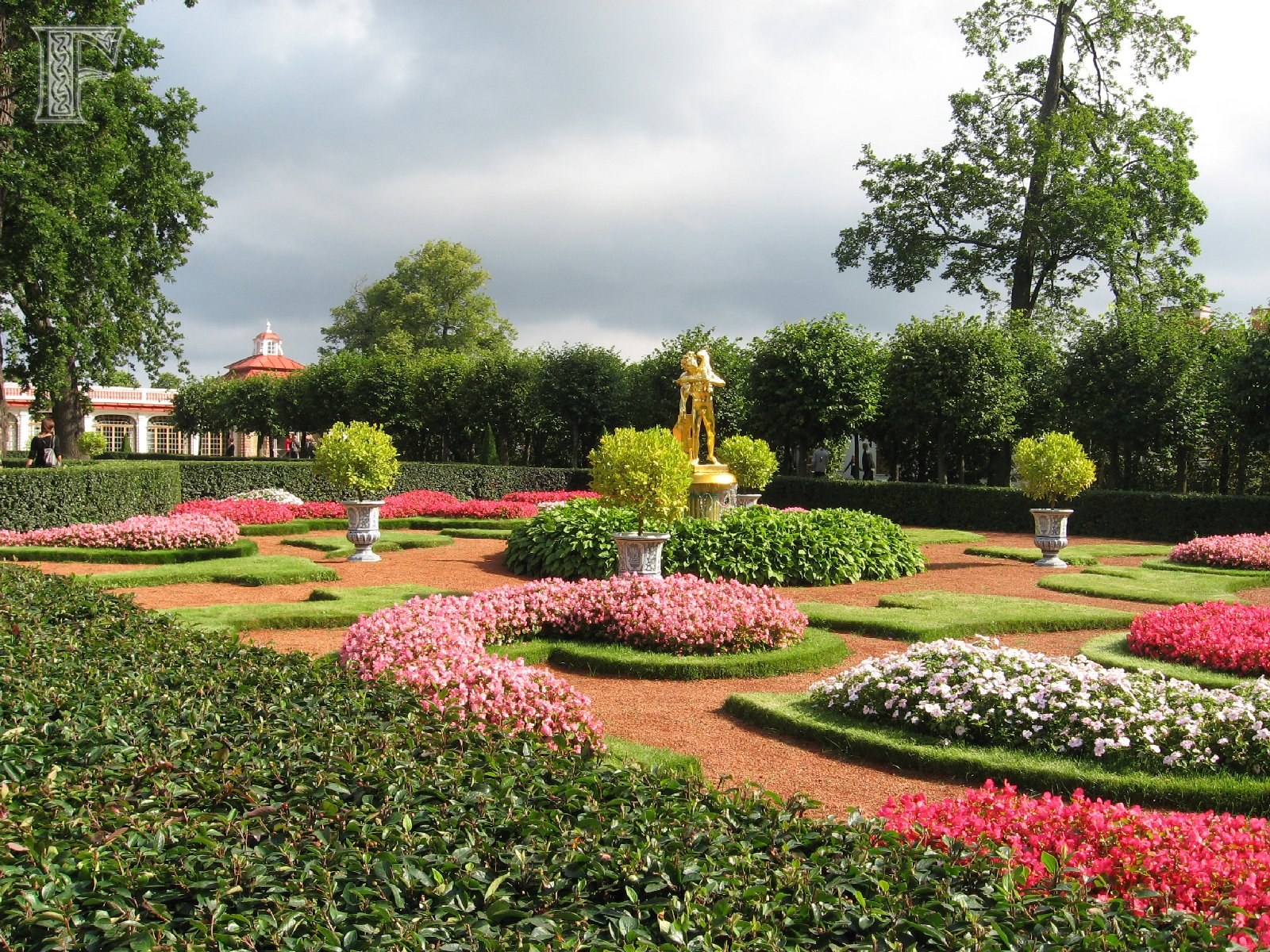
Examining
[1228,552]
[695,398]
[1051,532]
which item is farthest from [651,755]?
[1228,552]

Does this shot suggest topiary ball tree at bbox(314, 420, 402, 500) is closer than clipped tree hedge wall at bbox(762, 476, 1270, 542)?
Yes

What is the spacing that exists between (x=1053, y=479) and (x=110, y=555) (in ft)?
44.2

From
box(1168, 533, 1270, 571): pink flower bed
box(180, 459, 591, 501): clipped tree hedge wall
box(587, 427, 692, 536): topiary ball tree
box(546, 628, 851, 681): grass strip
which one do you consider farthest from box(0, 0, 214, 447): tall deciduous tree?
box(1168, 533, 1270, 571): pink flower bed

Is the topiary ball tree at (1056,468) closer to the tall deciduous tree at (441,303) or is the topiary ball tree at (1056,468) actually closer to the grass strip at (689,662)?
the grass strip at (689,662)

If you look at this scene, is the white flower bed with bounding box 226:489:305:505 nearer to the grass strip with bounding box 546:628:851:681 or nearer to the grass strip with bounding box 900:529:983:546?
the grass strip with bounding box 900:529:983:546

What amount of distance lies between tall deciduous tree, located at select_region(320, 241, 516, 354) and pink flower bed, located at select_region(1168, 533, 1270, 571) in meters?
40.9

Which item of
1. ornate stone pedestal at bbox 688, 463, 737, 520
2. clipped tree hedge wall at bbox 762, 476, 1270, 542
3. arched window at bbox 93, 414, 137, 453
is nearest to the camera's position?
ornate stone pedestal at bbox 688, 463, 737, 520

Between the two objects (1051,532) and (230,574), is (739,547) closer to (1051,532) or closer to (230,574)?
(1051,532)

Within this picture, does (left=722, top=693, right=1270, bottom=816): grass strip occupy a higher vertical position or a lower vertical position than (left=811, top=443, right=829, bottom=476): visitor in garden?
lower

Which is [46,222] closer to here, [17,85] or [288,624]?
[17,85]

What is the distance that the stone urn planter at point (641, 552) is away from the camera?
10.5 metres

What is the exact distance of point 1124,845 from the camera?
145 inches

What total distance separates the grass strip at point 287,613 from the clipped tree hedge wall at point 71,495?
7.32 meters

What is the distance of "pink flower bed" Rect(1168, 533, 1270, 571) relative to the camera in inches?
595
